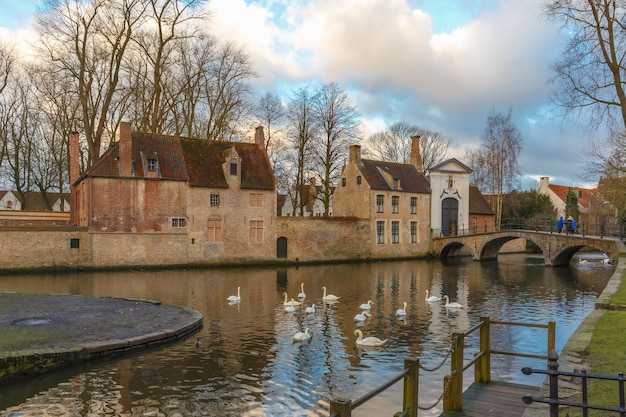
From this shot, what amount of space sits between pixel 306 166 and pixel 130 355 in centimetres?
3469

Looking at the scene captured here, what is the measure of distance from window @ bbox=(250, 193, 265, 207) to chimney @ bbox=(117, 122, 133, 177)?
8567 mm

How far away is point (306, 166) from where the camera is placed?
44719 mm

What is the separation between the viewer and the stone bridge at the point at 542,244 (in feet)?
102

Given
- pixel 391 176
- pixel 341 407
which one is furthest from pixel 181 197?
pixel 341 407

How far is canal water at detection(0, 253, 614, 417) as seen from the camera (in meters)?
8.42

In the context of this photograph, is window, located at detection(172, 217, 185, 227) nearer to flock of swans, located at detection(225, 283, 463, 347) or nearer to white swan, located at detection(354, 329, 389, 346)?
flock of swans, located at detection(225, 283, 463, 347)

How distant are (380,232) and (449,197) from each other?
8772 mm

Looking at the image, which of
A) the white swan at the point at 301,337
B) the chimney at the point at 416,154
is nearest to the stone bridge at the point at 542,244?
the chimney at the point at 416,154

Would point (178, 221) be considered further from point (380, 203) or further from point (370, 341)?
point (370, 341)

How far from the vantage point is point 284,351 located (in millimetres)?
11719

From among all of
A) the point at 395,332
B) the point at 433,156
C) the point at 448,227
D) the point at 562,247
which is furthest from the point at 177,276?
the point at 433,156

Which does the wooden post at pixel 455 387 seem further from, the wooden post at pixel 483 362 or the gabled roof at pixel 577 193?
the gabled roof at pixel 577 193

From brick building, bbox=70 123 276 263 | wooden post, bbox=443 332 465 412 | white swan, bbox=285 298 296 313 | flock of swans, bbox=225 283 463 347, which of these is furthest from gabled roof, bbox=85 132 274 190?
wooden post, bbox=443 332 465 412

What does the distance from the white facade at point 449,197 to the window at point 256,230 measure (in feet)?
57.8
